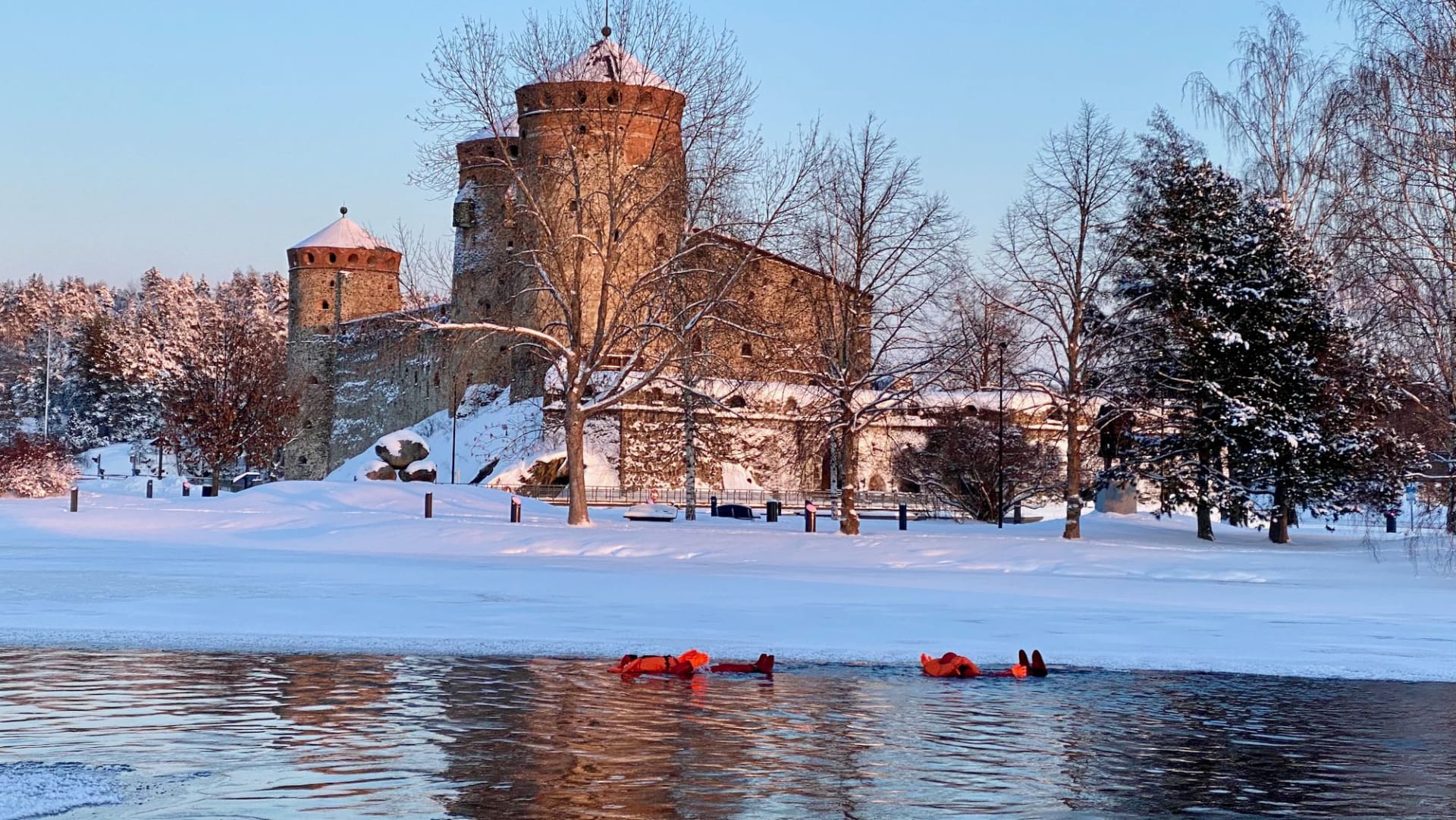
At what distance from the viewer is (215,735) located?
8.84 meters

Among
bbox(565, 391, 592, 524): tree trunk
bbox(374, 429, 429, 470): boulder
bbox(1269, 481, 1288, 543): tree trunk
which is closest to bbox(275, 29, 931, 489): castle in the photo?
bbox(565, 391, 592, 524): tree trunk

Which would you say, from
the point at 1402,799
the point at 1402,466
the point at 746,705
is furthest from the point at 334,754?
the point at 1402,466

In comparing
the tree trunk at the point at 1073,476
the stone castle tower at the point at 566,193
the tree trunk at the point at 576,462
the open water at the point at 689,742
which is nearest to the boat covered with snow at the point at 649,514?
the tree trunk at the point at 576,462

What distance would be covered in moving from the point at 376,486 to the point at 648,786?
36.2 metres

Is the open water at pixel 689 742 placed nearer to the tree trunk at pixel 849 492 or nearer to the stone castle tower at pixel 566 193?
the tree trunk at pixel 849 492

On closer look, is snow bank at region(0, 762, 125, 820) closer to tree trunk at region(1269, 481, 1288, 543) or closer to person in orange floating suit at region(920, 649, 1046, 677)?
person in orange floating suit at region(920, 649, 1046, 677)

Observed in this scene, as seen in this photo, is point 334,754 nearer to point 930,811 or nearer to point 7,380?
point 930,811

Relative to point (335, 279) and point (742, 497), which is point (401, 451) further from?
point (335, 279)

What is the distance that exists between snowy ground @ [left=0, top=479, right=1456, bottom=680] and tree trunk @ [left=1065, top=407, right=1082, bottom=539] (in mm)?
964

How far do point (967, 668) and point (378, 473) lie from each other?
178ft

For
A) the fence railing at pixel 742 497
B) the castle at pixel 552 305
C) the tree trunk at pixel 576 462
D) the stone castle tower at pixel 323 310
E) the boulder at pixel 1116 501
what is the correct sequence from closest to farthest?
the tree trunk at pixel 576 462 < the castle at pixel 552 305 < the boulder at pixel 1116 501 < the fence railing at pixel 742 497 < the stone castle tower at pixel 323 310

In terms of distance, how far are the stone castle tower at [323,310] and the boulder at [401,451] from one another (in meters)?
18.1

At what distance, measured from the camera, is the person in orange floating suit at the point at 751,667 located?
1209 centimetres

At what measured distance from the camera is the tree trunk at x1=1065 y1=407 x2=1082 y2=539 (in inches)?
1227
